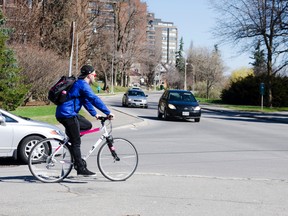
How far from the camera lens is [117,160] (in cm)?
803

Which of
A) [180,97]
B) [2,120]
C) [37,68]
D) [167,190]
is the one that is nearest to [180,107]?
[180,97]

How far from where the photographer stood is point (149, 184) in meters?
7.86

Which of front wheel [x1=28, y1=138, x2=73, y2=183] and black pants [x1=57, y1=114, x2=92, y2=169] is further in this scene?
front wheel [x1=28, y1=138, x2=73, y2=183]

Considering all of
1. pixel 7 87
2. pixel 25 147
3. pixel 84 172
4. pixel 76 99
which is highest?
pixel 7 87

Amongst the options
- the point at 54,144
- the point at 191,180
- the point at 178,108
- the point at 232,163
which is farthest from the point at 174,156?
the point at 178,108

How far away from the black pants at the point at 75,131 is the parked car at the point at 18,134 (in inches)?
98.4

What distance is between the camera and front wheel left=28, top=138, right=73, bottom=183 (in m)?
7.84

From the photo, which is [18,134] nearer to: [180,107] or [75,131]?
[75,131]

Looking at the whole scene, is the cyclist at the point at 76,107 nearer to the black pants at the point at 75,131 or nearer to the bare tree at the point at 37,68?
the black pants at the point at 75,131

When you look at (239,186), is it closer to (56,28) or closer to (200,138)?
(200,138)

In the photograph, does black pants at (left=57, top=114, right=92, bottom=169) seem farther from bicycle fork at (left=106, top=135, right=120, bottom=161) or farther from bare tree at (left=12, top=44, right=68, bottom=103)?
bare tree at (left=12, top=44, right=68, bottom=103)

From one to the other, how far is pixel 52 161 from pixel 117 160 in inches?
40.8

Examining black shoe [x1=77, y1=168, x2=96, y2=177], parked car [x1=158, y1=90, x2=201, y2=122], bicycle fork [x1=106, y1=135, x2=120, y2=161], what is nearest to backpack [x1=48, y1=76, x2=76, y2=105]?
bicycle fork [x1=106, y1=135, x2=120, y2=161]

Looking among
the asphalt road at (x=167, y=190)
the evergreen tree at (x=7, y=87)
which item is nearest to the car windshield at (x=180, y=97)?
the evergreen tree at (x=7, y=87)
